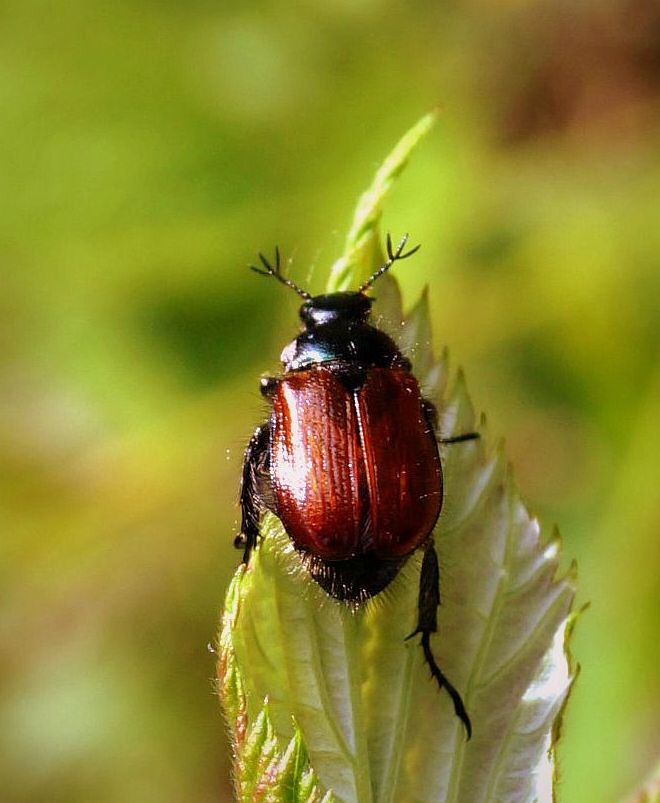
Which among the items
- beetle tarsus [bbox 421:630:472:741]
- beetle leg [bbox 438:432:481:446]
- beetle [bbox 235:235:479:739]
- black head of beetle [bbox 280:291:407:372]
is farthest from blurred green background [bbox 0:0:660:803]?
beetle tarsus [bbox 421:630:472:741]

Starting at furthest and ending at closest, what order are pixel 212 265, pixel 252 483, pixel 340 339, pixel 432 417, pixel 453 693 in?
pixel 212 265 < pixel 340 339 < pixel 252 483 < pixel 432 417 < pixel 453 693

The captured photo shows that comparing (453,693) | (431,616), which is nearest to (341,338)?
(431,616)

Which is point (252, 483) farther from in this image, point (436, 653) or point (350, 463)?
point (436, 653)

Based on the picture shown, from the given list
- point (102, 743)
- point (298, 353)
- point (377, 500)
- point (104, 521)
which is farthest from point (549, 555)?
point (102, 743)

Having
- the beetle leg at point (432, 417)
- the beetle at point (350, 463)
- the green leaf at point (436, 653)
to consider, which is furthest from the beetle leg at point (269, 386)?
the green leaf at point (436, 653)

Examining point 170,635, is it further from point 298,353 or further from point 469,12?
point 469,12

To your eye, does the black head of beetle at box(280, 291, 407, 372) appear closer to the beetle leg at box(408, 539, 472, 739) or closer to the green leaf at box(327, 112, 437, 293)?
the beetle leg at box(408, 539, 472, 739)
